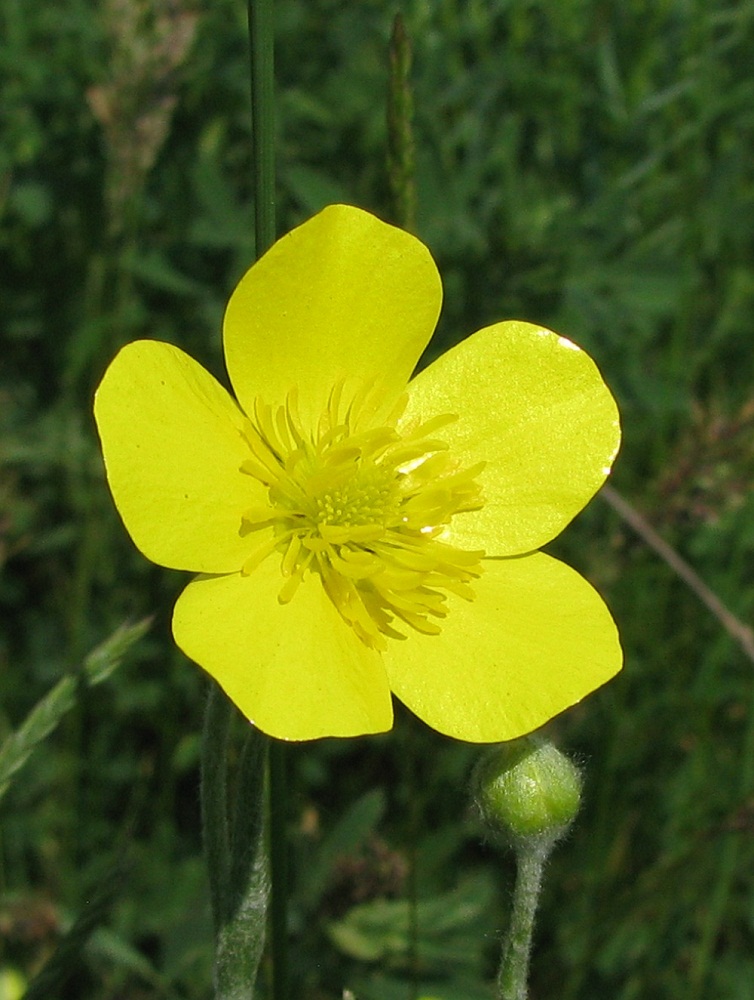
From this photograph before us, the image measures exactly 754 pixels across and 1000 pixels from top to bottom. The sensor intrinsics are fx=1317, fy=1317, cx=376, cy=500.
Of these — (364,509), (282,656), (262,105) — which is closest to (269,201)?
(262,105)

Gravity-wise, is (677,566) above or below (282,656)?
below

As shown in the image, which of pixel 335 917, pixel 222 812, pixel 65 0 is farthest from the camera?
pixel 65 0

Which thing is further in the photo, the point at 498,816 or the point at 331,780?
the point at 331,780

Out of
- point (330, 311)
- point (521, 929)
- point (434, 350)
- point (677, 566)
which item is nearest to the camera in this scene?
point (521, 929)

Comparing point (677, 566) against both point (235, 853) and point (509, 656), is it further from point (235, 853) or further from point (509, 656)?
point (235, 853)

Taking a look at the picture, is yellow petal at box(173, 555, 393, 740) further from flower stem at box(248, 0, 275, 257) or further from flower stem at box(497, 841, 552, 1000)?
flower stem at box(248, 0, 275, 257)

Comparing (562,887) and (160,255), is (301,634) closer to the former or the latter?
(562,887)

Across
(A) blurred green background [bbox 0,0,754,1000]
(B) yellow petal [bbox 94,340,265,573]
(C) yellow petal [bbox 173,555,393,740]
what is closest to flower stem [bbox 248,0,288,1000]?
(C) yellow petal [bbox 173,555,393,740]

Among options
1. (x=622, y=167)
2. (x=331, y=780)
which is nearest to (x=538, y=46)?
(x=622, y=167)
